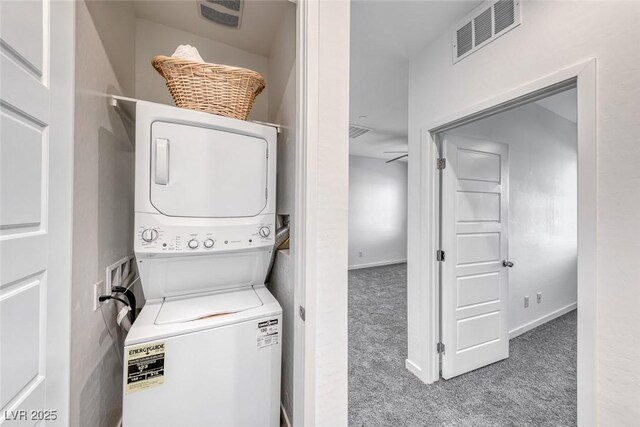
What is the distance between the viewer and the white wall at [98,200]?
876mm

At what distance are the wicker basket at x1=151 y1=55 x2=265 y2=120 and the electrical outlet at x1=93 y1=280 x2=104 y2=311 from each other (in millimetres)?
867

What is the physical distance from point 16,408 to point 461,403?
7.35 feet

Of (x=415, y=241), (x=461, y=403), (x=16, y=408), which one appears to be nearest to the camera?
(x=16, y=408)

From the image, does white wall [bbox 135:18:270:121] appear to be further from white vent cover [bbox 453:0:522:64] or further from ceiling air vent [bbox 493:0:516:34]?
ceiling air vent [bbox 493:0:516:34]

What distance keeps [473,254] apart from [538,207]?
1546 millimetres

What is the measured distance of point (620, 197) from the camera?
1050mm

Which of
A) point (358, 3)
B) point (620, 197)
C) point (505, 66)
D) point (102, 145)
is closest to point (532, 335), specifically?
point (620, 197)

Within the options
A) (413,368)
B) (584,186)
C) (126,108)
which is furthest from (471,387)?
(126,108)

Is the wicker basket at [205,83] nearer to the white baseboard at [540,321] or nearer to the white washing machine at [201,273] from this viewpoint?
the white washing machine at [201,273]

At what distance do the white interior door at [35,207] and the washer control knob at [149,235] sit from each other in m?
0.24

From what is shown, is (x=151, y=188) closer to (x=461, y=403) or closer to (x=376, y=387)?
(x=376, y=387)

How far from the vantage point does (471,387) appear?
6.14ft

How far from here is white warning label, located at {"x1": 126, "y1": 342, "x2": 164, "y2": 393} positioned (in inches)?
35.5

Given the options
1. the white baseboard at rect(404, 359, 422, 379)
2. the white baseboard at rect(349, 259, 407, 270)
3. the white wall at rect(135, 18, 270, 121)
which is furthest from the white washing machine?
the white baseboard at rect(349, 259, 407, 270)
